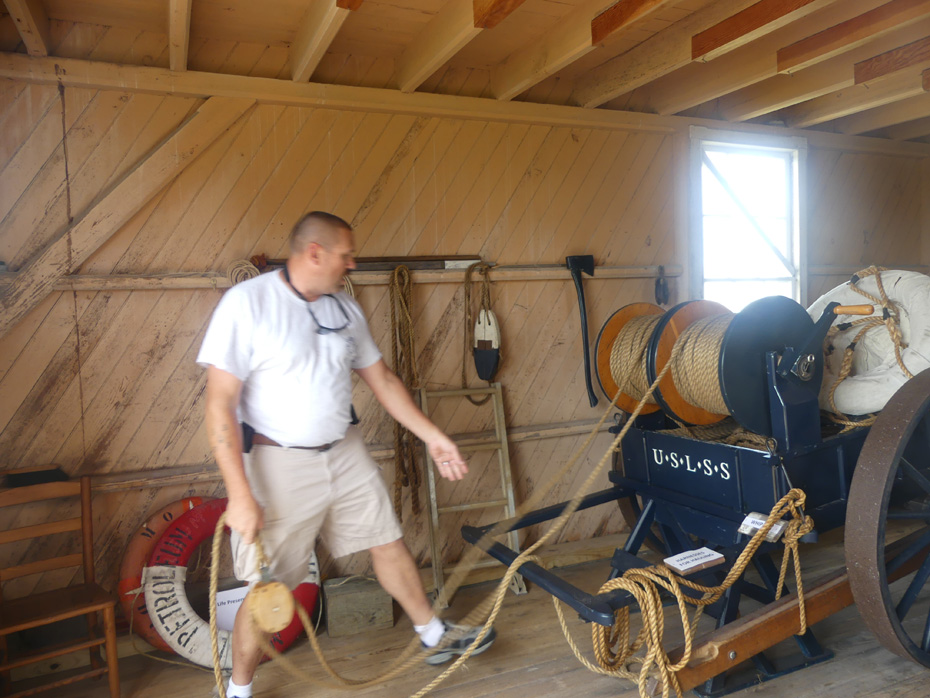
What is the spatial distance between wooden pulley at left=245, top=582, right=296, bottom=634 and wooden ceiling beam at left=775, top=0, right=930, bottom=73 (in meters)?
3.40

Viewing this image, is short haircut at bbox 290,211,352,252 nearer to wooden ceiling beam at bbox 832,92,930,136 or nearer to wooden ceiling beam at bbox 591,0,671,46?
wooden ceiling beam at bbox 591,0,671,46

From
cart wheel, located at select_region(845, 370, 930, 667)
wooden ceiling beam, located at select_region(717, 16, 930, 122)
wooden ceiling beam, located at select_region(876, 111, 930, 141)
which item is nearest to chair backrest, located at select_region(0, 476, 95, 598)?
cart wheel, located at select_region(845, 370, 930, 667)

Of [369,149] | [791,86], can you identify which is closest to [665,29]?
[791,86]

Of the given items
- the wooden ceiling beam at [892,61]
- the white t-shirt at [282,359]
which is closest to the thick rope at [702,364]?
the white t-shirt at [282,359]

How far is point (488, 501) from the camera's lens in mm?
3904

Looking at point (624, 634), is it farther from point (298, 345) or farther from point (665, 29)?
point (665, 29)

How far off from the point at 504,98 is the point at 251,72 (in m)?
1.37

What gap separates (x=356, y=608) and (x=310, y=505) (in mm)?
996

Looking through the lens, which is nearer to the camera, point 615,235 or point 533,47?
point 533,47

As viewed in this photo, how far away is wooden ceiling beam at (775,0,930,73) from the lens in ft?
9.91

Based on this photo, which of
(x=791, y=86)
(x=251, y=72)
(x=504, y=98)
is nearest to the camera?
(x=251, y=72)

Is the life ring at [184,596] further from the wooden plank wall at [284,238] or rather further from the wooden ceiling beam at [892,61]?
the wooden ceiling beam at [892,61]

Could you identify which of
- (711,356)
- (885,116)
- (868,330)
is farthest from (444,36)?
(885,116)

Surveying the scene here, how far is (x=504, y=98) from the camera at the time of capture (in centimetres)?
395
